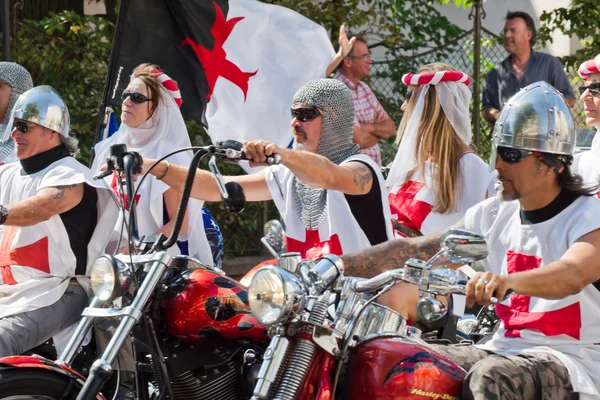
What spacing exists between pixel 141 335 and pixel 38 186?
1576 mm

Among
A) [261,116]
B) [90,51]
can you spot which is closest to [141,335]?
[261,116]

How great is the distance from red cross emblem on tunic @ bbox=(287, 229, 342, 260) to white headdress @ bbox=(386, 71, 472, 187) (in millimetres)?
1174

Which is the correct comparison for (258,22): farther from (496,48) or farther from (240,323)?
(240,323)

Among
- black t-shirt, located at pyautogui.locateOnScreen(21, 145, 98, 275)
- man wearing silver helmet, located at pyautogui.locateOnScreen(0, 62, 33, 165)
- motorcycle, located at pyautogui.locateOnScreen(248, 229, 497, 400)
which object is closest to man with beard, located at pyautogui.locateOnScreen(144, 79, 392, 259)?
black t-shirt, located at pyautogui.locateOnScreen(21, 145, 98, 275)

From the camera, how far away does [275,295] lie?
10.2ft

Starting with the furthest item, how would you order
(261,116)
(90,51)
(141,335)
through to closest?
(90,51)
(261,116)
(141,335)

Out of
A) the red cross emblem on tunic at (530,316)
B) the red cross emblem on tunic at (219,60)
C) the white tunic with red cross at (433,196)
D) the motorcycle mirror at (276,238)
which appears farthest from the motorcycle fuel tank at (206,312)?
the red cross emblem on tunic at (219,60)

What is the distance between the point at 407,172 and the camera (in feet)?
19.5

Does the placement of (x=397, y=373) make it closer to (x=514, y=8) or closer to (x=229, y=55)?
(x=229, y=55)

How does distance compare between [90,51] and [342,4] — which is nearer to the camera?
[90,51]

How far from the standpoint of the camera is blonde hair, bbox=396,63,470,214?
5.69 metres

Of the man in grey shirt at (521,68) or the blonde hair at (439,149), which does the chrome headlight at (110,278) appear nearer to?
the blonde hair at (439,149)

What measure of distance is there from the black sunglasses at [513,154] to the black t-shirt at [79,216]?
7.28 feet

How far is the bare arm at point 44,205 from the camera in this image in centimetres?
469
